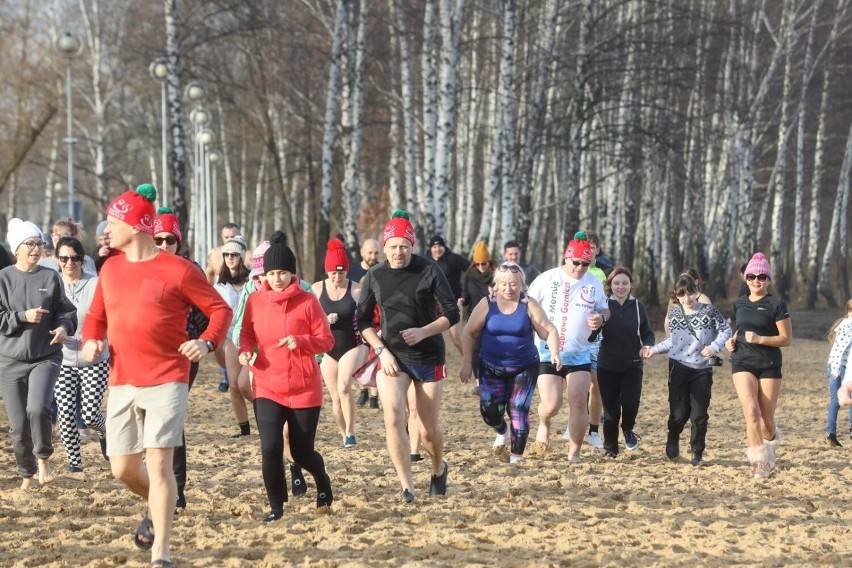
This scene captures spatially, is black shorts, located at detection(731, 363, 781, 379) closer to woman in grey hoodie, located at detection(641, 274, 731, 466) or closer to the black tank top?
woman in grey hoodie, located at detection(641, 274, 731, 466)

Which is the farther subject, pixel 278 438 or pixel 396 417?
pixel 396 417

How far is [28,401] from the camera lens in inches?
365

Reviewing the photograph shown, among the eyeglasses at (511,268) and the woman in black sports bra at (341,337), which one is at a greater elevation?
the eyeglasses at (511,268)

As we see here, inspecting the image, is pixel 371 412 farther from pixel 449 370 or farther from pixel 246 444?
pixel 449 370

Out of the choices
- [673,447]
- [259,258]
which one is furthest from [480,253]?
[259,258]

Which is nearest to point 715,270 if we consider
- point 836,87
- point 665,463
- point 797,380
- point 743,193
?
point 743,193

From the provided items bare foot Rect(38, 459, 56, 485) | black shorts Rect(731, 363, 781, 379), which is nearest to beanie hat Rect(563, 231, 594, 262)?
black shorts Rect(731, 363, 781, 379)

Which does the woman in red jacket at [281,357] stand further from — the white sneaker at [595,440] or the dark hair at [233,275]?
the white sneaker at [595,440]

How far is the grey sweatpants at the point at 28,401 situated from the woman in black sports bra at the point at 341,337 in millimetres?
2940

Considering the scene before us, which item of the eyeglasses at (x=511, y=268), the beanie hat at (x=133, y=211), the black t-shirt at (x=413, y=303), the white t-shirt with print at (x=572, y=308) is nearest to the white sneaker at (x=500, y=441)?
the white t-shirt with print at (x=572, y=308)

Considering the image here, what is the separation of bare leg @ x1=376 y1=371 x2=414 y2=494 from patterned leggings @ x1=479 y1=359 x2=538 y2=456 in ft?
5.15

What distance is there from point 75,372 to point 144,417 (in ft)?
10.4

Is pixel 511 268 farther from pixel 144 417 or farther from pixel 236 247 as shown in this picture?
pixel 144 417

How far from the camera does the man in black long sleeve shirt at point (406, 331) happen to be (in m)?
8.89
